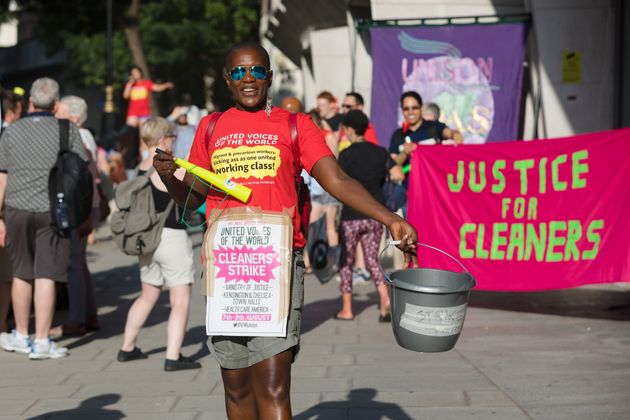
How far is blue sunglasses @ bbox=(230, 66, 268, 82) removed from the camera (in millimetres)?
4825

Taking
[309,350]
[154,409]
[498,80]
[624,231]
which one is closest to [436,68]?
[498,80]

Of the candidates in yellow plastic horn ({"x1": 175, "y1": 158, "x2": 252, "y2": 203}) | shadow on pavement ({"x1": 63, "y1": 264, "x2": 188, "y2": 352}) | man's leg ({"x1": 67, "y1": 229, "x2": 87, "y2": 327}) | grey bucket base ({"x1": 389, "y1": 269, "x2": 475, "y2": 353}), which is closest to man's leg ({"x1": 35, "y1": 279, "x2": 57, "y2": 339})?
shadow on pavement ({"x1": 63, "y1": 264, "x2": 188, "y2": 352})

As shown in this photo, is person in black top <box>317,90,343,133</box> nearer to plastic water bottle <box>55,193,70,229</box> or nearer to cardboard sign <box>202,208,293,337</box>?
plastic water bottle <box>55,193,70,229</box>

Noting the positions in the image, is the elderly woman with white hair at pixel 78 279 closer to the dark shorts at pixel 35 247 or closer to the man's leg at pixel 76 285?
the man's leg at pixel 76 285

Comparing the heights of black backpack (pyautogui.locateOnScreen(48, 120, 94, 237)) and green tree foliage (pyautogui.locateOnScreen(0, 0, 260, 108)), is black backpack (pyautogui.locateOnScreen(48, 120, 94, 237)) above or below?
below

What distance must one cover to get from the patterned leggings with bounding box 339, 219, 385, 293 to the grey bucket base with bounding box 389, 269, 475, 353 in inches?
214

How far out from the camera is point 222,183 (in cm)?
473

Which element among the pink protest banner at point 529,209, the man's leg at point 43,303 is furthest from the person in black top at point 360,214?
the man's leg at point 43,303

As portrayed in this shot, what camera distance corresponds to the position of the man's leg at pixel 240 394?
191 inches

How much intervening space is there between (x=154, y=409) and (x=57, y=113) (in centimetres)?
392

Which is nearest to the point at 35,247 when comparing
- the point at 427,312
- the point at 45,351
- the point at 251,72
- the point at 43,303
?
the point at 43,303

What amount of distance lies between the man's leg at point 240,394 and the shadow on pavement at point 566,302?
564 centimetres

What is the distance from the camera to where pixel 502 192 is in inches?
391

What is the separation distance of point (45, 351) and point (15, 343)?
0.33m
